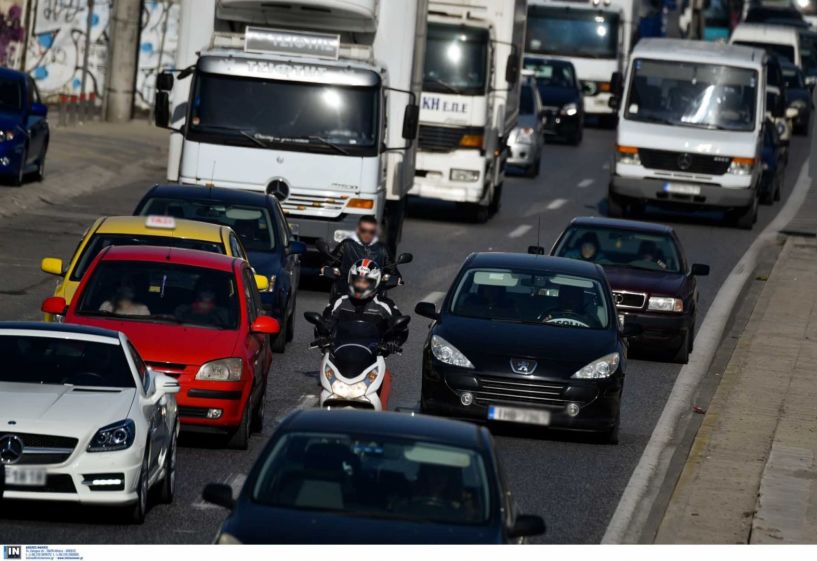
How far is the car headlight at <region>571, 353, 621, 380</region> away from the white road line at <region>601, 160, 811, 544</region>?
0.66 meters

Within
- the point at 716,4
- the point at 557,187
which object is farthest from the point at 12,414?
the point at 716,4

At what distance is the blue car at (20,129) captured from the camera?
31531 mm

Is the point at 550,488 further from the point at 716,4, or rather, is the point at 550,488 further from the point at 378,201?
the point at 716,4

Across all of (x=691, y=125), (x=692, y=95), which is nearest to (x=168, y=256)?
(x=692, y=95)

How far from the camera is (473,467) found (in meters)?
8.82

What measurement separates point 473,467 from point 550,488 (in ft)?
15.9

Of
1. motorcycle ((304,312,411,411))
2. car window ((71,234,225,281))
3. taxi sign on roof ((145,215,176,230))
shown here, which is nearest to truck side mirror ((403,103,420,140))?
car window ((71,234,225,281))

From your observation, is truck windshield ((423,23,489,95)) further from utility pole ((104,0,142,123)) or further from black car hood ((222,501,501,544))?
black car hood ((222,501,501,544))

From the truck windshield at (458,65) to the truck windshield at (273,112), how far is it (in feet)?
28.3

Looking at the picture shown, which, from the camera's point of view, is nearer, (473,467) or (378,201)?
(473,467)

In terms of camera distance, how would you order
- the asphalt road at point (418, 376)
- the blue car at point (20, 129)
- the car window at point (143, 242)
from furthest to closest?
1. the blue car at point (20, 129)
2. the car window at point (143, 242)
3. the asphalt road at point (418, 376)

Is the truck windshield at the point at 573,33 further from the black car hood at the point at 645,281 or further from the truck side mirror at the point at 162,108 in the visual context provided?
the black car hood at the point at 645,281

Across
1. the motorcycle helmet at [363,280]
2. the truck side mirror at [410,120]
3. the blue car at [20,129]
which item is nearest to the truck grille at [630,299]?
the truck side mirror at [410,120]
